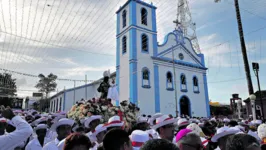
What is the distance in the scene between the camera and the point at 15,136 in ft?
8.70

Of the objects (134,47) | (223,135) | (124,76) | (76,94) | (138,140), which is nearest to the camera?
(138,140)

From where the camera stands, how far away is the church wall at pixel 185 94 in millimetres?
21688

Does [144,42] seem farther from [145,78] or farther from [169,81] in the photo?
[169,81]

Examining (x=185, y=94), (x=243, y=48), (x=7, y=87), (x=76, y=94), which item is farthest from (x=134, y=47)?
(x=7, y=87)

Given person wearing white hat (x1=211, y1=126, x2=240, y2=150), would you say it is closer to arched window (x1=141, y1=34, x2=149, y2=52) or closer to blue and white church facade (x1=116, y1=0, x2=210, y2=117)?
blue and white church facade (x1=116, y1=0, x2=210, y2=117)

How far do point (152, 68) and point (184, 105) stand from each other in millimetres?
Result: 6134

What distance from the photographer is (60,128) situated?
3.86 metres

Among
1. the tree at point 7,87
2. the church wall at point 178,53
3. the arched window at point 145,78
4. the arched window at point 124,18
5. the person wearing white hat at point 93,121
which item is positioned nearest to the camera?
the person wearing white hat at point 93,121

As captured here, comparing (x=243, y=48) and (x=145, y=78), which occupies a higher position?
(x=243, y=48)

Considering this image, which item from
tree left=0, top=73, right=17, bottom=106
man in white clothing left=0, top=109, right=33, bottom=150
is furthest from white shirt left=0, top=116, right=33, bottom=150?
Result: tree left=0, top=73, right=17, bottom=106

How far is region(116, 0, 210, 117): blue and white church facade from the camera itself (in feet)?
66.9

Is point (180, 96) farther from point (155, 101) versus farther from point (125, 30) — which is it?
point (125, 30)

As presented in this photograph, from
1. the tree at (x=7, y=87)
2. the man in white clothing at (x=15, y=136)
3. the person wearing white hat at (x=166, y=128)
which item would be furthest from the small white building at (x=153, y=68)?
the tree at (x=7, y=87)

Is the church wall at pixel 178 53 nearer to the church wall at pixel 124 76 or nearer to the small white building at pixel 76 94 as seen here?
the church wall at pixel 124 76
